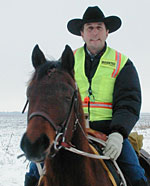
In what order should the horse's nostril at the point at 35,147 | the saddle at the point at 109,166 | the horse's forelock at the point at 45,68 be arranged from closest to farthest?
1. the horse's nostril at the point at 35,147
2. the horse's forelock at the point at 45,68
3. the saddle at the point at 109,166

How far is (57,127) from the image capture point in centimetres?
201

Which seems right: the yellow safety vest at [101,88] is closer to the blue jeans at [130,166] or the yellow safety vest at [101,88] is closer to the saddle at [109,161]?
the saddle at [109,161]

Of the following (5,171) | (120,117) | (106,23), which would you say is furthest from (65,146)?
(5,171)

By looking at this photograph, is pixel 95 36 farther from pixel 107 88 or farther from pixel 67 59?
pixel 67 59

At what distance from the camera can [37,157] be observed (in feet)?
5.89

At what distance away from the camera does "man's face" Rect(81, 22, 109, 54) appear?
12.1 ft

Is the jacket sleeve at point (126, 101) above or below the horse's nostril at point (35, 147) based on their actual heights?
below

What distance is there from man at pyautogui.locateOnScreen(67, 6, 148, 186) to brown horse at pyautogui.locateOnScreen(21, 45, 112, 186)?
554 mm

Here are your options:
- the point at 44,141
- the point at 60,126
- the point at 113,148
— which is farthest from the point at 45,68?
the point at 113,148

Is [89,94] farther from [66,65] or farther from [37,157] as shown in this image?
[37,157]

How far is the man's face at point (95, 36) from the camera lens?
12.1ft

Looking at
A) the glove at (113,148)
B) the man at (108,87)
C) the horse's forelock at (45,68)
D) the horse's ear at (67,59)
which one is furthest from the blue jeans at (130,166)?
the horse's forelock at (45,68)

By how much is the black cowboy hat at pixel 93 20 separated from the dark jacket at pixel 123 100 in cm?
51

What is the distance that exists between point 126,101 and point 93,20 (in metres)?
1.35
